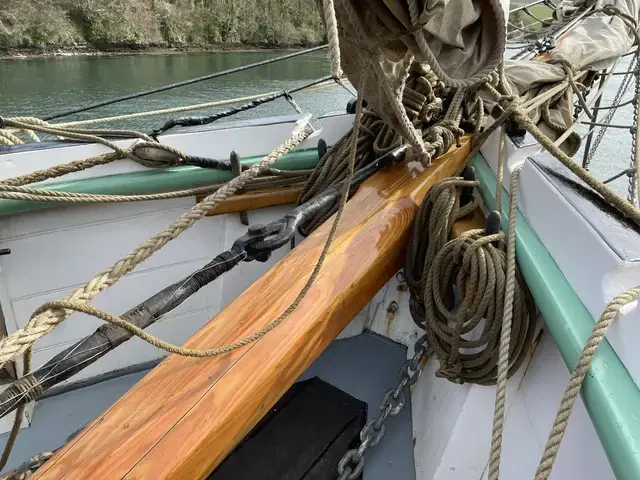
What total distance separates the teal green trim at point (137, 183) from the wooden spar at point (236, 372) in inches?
26.3

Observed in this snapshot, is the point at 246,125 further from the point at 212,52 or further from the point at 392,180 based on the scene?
the point at 212,52

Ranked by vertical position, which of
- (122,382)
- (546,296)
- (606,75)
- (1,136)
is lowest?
(122,382)

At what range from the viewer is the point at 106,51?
1934 centimetres

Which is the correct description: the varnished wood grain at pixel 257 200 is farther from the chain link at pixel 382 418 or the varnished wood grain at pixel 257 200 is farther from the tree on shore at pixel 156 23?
the tree on shore at pixel 156 23

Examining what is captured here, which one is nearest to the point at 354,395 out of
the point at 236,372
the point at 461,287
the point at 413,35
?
the point at 461,287

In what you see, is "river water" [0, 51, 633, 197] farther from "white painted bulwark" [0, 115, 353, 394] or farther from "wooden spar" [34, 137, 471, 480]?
"wooden spar" [34, 137, 471, 480]

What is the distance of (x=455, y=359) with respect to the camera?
3.98ft

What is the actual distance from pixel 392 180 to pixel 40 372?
3.63 ft

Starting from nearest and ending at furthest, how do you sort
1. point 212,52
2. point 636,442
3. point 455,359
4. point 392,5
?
point 636,442 < point 392,5 < point 455,359 < point 212,52

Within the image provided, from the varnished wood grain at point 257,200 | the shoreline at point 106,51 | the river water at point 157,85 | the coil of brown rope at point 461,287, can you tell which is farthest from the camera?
the shoreline at point 106,51

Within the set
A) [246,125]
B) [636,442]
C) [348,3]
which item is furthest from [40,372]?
[246,125]

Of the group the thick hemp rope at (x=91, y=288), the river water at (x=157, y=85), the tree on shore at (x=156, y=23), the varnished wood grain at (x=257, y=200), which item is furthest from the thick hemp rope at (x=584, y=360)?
the tree on shore at (x=156, y=23)

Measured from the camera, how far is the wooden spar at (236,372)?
838 mm

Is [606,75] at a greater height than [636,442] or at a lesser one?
greater
